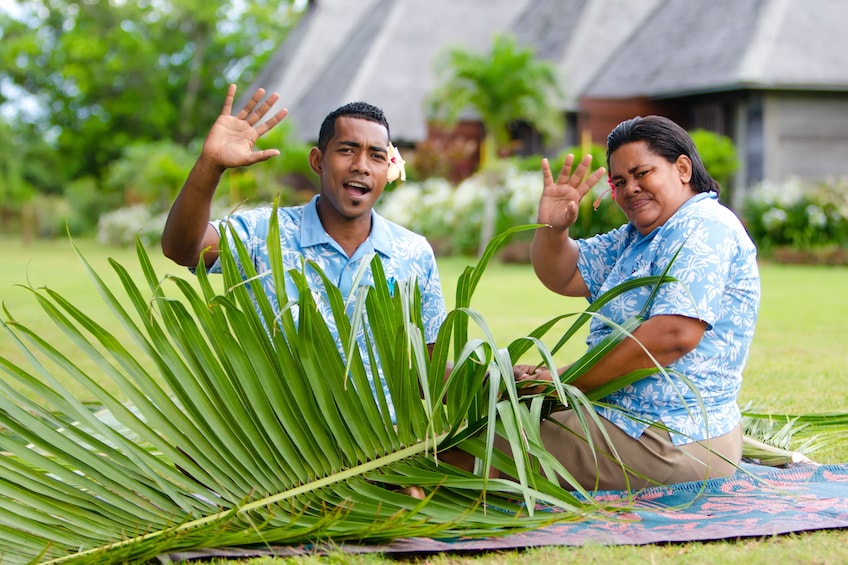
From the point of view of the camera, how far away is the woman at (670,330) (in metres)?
3.34

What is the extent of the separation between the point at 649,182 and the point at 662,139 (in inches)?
5.8

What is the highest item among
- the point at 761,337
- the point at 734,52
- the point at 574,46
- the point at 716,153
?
the point at 574,46

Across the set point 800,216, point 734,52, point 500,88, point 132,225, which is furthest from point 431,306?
point 132,225

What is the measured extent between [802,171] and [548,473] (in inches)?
714

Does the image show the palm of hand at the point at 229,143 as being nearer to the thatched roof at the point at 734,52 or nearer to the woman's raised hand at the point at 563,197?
the woman's raised hand at the point at 563,197

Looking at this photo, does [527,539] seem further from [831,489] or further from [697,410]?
[831,489]

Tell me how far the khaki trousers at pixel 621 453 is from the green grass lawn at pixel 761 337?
42 centimetres

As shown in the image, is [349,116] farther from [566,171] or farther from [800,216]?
[800,216]

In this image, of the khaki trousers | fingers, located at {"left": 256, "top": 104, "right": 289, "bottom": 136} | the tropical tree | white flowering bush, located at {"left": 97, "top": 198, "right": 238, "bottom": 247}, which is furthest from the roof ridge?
the tropical tree

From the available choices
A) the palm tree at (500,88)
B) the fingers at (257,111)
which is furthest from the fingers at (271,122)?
the palm tree at (500,88)

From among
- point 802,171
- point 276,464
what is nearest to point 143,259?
point 276,464

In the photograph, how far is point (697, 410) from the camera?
3.55 metres

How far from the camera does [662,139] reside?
142 inches

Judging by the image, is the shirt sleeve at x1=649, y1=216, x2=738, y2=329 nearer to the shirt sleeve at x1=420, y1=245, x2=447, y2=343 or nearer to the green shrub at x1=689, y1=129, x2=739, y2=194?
the shirt sleeve at x1=420, y1=245, x2=447, y2=343
